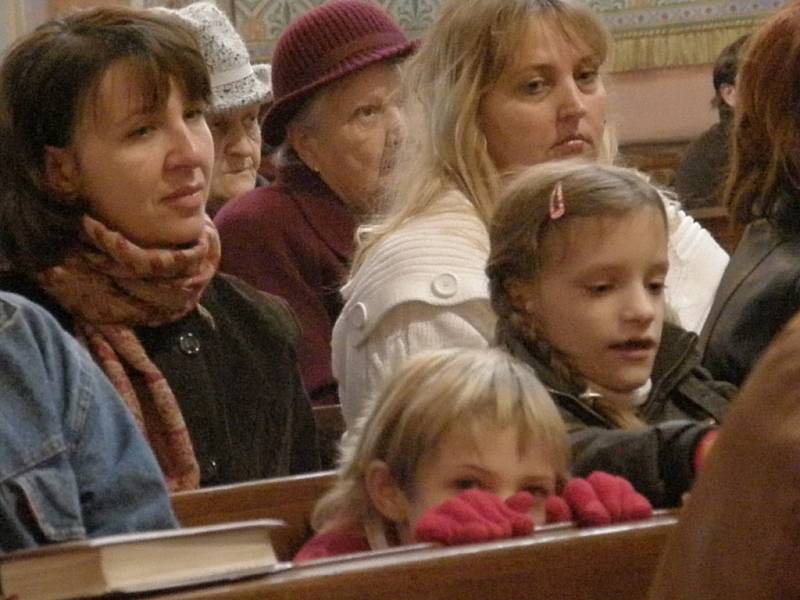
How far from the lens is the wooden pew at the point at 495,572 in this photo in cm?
114

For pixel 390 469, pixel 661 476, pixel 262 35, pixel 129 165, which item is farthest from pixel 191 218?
pixel 262 35

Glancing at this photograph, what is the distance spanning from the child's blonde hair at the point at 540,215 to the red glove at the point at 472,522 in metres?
0.67

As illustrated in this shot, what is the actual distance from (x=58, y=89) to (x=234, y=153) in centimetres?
161

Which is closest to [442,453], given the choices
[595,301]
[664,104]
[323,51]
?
[595,301]

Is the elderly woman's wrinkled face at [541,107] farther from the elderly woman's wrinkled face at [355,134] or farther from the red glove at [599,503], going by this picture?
the red glove at [599,503]

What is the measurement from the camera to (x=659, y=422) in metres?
2.10

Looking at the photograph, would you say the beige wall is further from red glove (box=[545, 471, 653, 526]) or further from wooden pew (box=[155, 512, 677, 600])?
wooden pew (box=[155, 512, 677, 600])

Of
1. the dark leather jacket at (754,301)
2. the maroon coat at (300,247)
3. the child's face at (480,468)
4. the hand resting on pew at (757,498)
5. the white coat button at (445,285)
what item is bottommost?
the maroon coat at (300,247)

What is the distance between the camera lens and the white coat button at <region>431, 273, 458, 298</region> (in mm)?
2406

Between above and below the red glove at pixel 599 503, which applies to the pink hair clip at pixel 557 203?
above

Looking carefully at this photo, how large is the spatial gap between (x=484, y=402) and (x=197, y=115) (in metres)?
0.77

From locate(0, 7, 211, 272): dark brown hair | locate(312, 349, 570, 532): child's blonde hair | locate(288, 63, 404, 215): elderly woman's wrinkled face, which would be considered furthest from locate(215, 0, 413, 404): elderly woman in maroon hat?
locate(312, 349, 570, 532): child's blonde hair

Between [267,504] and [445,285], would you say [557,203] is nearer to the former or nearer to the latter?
[445,285]

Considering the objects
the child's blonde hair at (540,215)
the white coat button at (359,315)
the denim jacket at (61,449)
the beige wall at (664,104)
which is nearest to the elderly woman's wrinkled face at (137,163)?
the white coat button at (359,315)
